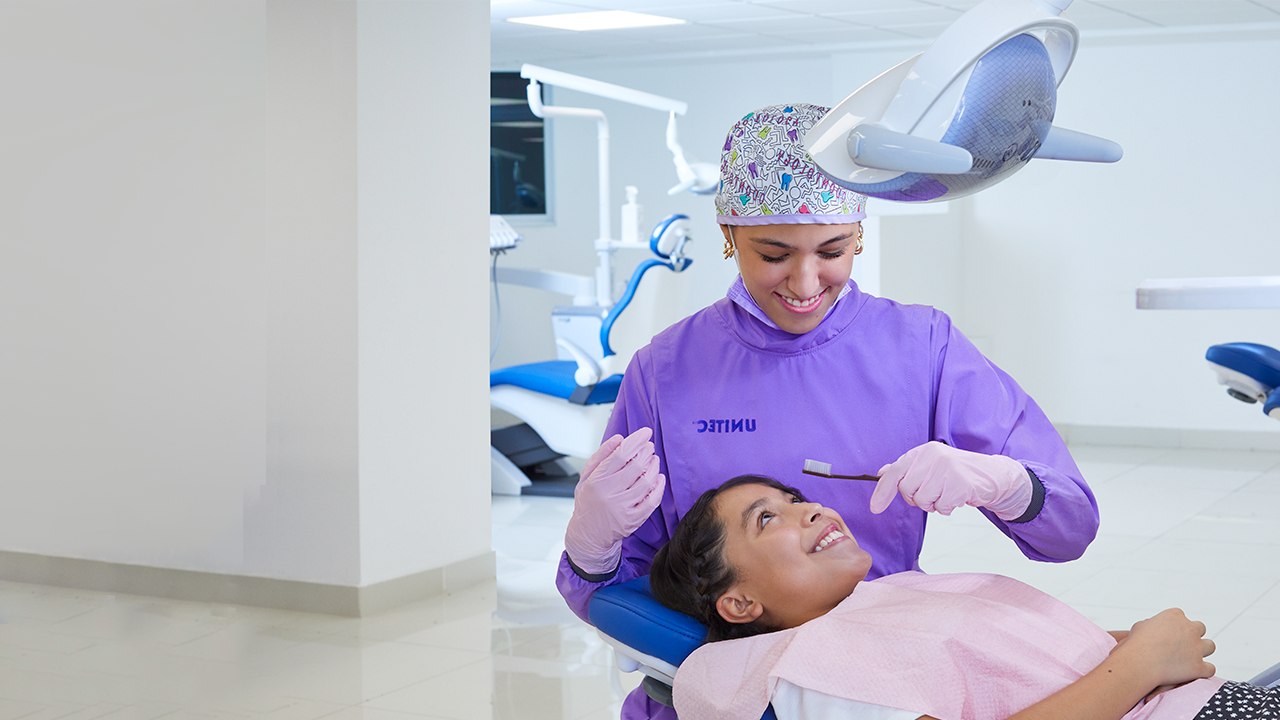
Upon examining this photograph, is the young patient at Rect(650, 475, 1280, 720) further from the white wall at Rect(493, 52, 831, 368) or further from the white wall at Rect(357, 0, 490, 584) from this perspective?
the white wall at Rect(493, 52, 831, 368)

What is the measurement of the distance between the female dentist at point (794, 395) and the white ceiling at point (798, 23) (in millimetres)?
3623

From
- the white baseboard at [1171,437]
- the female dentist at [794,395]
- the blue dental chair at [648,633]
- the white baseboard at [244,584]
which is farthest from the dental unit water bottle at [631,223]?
the blue dental chair at [648,633]

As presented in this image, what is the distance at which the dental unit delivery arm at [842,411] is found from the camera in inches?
60.0

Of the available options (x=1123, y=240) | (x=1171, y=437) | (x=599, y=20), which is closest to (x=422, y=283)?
(x=599, y=20)

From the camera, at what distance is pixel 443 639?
10.2 ft

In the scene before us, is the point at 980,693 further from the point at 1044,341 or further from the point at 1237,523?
the point at 1044,341

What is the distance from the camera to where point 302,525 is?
3303 millimetres

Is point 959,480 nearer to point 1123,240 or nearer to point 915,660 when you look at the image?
point 915,660

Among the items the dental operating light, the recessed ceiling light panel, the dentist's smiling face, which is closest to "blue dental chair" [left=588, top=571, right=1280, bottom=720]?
the dentist's smiling face

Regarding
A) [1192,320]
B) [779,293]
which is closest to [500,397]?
[1192,320]

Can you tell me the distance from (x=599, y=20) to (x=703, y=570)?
4924 mm

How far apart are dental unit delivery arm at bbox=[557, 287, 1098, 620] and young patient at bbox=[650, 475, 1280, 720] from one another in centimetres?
6

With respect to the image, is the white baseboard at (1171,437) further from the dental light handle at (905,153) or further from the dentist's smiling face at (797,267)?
the dental light handle at (905,153)

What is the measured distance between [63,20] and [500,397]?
234 centimetres
